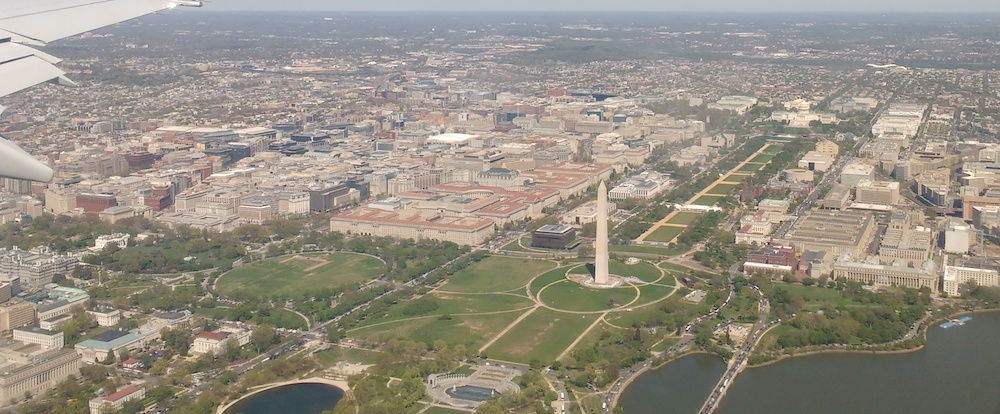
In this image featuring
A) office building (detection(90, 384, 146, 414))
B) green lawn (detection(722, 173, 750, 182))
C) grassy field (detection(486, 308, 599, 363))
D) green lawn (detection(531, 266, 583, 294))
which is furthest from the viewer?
green lawn (detection(722, 173, 750, 182))

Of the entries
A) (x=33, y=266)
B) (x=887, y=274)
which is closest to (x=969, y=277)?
(x=887, y=274)

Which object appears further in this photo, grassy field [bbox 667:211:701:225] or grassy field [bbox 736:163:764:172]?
grassy field [bbox 736:163:764:172]

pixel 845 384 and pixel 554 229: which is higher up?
pixel 554 229

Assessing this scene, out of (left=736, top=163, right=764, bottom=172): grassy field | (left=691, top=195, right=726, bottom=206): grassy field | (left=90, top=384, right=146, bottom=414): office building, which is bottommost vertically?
(left=691, top=195, right=726, bottom=206): grassy field

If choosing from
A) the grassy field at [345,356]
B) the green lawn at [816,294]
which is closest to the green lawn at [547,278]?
A: the green lawn at [816,294]

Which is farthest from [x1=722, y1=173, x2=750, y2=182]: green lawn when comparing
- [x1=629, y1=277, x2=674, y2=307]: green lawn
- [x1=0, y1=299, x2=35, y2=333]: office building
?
A: [x1=0, y1=299, x2=35, y2=333]: office building

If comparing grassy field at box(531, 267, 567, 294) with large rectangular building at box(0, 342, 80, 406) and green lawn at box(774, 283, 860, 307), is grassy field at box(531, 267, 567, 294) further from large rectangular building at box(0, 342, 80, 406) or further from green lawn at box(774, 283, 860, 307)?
large rectangular building at box(0, 342, 80, 406)

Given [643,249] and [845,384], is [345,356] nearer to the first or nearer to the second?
[845,384]

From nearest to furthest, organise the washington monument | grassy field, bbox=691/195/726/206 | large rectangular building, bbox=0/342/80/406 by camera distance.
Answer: large rectangular building, bbox=0/342/80/406 < the washington monument < grassy field, bbox=691/195/726/206
